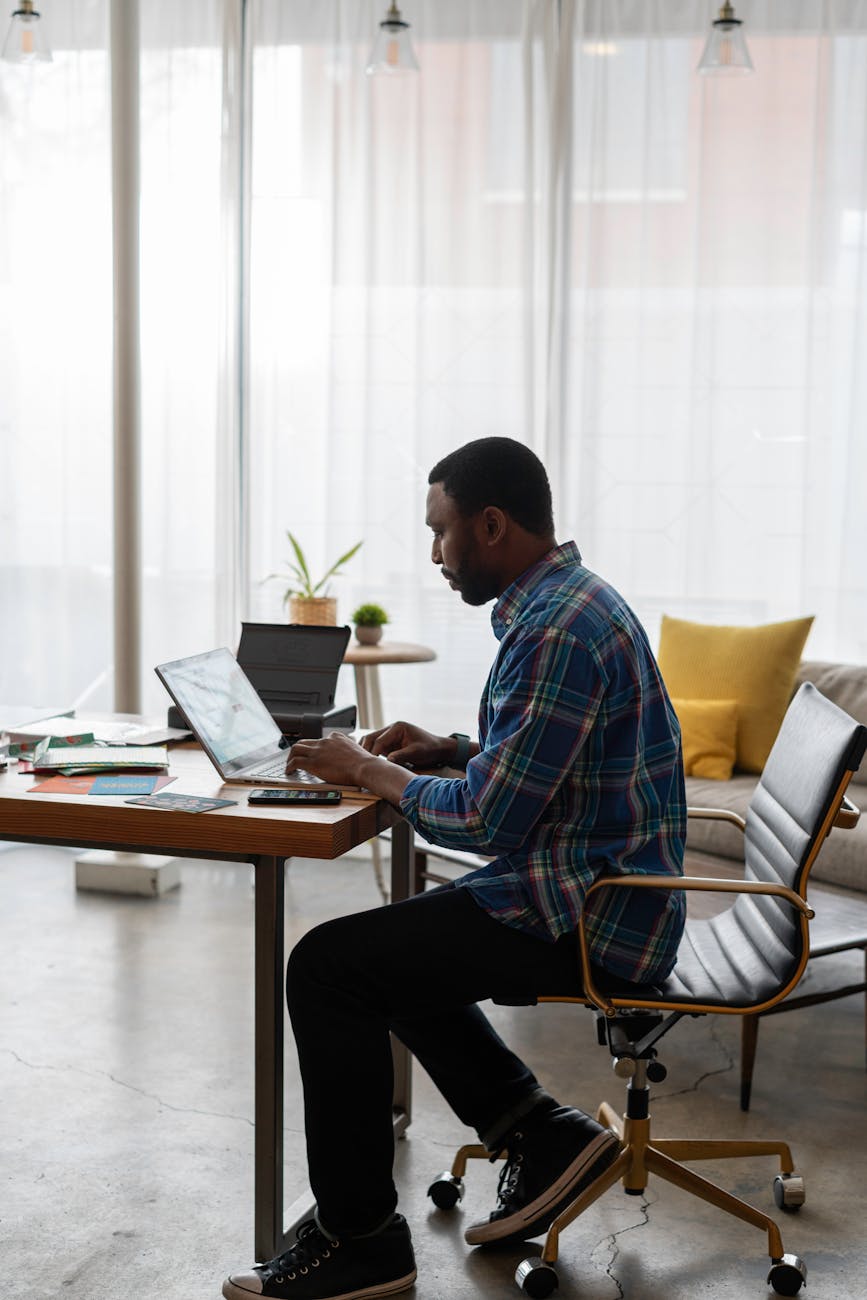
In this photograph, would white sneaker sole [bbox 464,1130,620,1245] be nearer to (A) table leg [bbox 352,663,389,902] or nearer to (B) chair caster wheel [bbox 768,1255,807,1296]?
(B) chair caster wheel [bbox 768,1255,807,1296]

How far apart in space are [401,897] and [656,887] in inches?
29.0

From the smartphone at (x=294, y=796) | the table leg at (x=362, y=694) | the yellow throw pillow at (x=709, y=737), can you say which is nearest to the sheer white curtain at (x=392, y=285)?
the table leg at (x=362, y=694)

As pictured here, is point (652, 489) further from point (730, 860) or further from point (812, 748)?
point (812, 748)

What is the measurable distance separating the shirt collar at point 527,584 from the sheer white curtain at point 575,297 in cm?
260

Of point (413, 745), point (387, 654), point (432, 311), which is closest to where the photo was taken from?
point (413, 745)

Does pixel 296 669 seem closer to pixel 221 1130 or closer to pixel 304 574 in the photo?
pixel 221 1130

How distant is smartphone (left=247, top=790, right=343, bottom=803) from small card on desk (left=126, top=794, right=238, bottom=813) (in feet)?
0.13

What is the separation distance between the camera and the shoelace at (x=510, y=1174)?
2.28 m

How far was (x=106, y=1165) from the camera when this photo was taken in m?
2.53

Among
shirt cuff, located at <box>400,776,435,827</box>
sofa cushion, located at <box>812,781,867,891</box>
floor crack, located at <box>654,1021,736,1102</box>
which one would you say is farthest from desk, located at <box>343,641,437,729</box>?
shirt cuff, located at <box>400,776,435,827</box>

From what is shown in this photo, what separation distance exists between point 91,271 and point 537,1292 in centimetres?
389

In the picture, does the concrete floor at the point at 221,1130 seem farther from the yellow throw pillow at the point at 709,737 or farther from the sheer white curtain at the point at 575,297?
the sheer white curtain at the point at 575,297

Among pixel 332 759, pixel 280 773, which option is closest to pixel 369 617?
pixel 280 773

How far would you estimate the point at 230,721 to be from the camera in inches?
93.1
